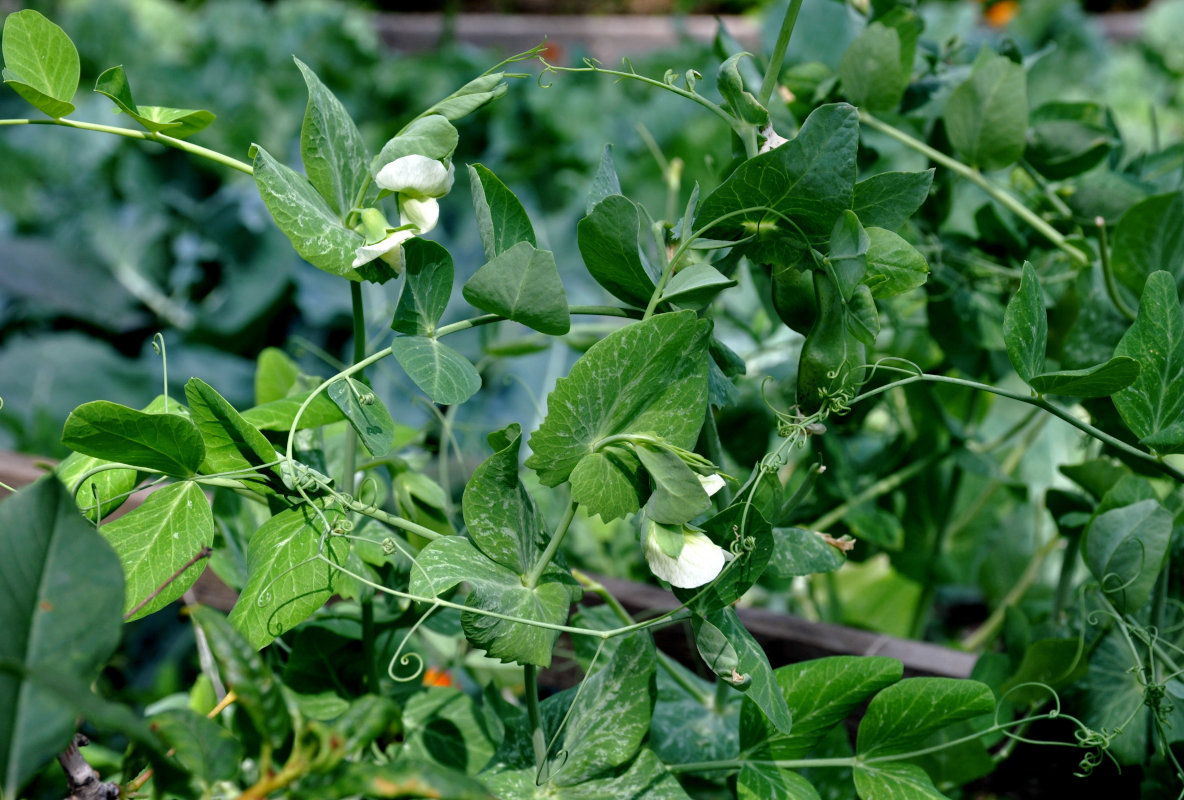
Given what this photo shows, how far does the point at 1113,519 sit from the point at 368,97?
1810mm

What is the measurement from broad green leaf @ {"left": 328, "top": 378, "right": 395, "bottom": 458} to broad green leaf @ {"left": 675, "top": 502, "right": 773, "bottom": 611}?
0.11 meters

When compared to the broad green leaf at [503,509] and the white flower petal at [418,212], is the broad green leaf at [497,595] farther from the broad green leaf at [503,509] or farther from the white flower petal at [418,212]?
the white flower petal at [418,212]

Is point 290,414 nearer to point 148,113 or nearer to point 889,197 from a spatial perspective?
point 148,113

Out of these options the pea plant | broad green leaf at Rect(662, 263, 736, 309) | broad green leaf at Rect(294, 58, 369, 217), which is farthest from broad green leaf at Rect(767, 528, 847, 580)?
broad green leaf at Rect(294, 58, 369, 217)

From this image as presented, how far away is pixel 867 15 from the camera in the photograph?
1.63 feet

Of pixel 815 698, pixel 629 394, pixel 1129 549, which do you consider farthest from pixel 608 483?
pixel 1129 549

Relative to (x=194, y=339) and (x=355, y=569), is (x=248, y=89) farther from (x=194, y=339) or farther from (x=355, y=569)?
(x=355, y=569)

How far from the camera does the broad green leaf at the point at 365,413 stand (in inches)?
11.6

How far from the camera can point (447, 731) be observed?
0.39 metres

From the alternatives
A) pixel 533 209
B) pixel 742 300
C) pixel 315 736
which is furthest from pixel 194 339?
pixel 315 736

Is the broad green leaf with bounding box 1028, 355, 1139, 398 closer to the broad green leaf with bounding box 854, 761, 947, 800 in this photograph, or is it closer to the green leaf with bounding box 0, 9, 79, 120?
the broad green leaf with bounding box 854, 761, 947, 800

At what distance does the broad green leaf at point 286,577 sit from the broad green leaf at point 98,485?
0.20 feet

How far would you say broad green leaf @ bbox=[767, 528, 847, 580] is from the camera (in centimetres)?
35

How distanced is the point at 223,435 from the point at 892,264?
24 centimetres
